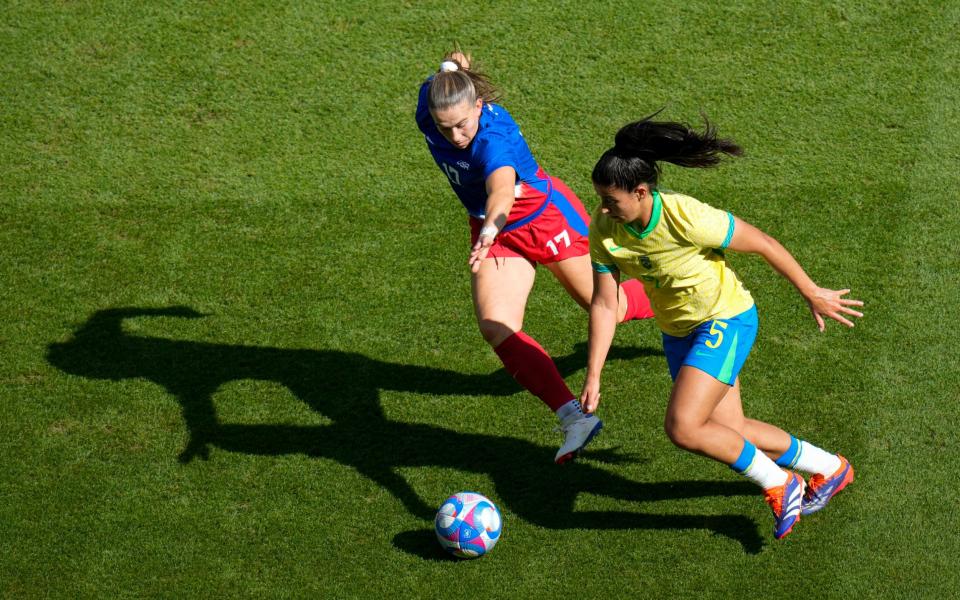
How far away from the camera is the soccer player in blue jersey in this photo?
17.3 ft

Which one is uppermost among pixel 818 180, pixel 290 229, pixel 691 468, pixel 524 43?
pixel 524 43

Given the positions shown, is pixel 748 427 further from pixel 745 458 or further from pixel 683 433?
pixel 683 433

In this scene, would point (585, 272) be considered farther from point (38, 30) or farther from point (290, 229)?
point (38, 30)

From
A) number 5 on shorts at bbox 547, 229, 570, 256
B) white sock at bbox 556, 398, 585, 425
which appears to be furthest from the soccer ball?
number 5 on shorts at bbox 547, 229, 570, 256

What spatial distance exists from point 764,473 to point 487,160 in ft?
6.80

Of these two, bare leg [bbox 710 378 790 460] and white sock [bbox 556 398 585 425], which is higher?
bare leg [bbox 710 378 790 460]

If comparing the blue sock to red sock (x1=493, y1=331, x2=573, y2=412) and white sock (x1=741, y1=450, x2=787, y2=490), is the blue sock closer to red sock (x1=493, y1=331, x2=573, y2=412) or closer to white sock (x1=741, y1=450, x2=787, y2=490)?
white sock (x1=741, y1=450, x2=787, y2=490)

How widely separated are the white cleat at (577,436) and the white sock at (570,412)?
0.03 m

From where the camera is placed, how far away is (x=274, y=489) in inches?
229

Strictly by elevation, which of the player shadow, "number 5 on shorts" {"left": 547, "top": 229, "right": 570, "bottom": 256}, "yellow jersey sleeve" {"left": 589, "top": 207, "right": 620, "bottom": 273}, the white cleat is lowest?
the player shadow

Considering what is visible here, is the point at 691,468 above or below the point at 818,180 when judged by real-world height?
below

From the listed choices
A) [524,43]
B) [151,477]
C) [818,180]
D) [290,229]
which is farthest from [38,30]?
[818,180]

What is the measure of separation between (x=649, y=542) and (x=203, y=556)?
91.3 inches

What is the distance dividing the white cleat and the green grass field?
341 mm
